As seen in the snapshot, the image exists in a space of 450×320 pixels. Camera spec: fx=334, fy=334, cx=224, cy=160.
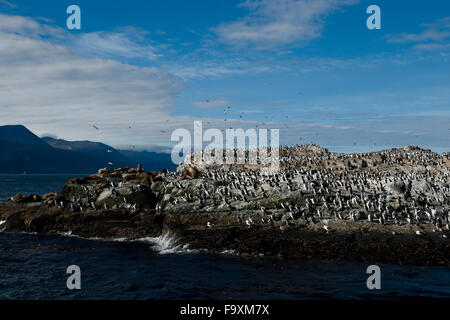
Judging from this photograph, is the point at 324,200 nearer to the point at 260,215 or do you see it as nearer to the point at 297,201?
the point at 297,201

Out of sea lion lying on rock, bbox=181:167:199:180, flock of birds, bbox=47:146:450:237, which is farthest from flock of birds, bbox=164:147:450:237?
sea lion lying on rock, bbox=181:167:199:180

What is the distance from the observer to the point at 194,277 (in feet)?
67.2

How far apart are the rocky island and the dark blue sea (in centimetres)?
167

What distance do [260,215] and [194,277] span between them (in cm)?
980

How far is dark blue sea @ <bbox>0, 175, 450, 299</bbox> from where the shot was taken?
58.0 ft

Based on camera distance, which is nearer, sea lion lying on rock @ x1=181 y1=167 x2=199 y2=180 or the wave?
the wave

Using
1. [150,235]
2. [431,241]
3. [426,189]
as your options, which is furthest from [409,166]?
[150,235]

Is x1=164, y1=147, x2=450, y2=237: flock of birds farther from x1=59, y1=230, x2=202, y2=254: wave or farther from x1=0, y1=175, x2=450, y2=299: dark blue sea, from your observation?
x1=0, y1=175, x2=450, y2=299: dark blue sea

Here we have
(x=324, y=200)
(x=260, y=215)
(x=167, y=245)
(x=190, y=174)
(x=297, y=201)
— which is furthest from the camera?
(x=190, y=174)

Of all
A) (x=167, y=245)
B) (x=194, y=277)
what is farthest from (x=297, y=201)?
(x=194, y=277)

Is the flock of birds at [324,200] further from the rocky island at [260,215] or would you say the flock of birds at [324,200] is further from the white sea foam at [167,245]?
the white sea foam at [167,245]

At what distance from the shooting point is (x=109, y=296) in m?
18.0

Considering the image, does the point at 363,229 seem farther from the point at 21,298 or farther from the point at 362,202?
the point at 21,298

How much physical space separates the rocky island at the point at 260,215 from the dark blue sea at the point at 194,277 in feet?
5.49
